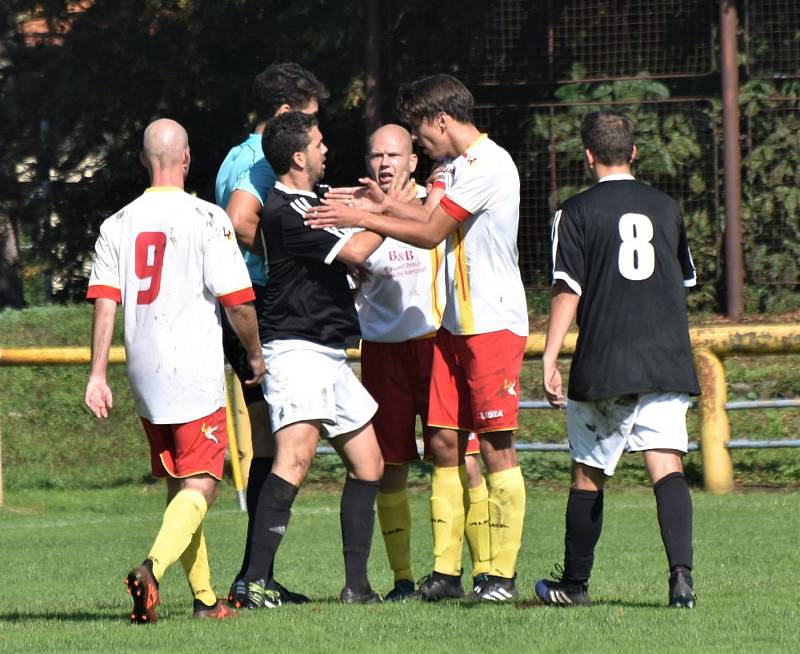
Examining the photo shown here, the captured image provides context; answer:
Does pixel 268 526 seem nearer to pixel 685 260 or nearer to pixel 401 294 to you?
pixel 401 294

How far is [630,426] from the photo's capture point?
6652 millimetres

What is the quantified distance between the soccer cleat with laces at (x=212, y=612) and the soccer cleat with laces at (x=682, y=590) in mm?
1780

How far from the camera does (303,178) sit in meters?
7.13

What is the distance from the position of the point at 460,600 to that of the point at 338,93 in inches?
415

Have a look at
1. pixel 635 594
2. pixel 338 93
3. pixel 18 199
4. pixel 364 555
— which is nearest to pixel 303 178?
pixel 364 555

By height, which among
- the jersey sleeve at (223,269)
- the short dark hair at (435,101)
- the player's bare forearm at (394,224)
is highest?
the short dark hair at (435,101)

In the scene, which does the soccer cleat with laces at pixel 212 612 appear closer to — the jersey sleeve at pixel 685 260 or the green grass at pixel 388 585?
the green grass at pixel 388 585

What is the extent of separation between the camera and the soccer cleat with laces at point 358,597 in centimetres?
719

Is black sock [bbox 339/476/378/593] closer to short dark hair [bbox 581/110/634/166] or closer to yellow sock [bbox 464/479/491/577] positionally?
yellow sock [bbox 464/479/491/577]

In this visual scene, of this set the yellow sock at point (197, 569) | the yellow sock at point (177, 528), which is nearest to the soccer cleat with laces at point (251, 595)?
the yellow sock at point (197, 569)

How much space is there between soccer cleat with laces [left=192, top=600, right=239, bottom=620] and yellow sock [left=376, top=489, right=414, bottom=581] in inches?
37.7

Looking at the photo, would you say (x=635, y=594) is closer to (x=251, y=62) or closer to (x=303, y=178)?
(x=303, y=178)

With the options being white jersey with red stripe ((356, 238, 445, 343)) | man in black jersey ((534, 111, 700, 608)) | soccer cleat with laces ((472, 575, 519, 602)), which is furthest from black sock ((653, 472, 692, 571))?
white jersey with red stripe ((356, 238, 445, 343))

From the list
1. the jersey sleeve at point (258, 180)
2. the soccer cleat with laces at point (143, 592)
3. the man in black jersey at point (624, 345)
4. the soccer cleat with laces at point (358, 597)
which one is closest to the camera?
the soccer cleat with laces at point (143, 592)
